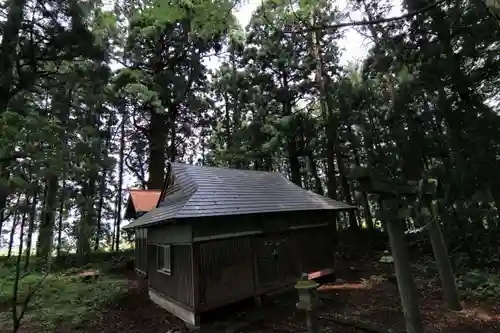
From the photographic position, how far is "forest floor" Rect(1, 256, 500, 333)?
6.16 meters

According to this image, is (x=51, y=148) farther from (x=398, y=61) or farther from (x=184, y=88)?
(x=184, y=88)

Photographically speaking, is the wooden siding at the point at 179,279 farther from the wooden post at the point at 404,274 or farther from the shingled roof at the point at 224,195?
the wooden post at the point at 404,274

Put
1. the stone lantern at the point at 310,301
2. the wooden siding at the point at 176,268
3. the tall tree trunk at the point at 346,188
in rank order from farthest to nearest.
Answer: the tall tree trunk at the point at 346,188, the wooden siding at the point at 176,268, the stone lantern at the point at 310,301

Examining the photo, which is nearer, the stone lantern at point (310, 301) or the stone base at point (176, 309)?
the stone lantern at point (310, 301)

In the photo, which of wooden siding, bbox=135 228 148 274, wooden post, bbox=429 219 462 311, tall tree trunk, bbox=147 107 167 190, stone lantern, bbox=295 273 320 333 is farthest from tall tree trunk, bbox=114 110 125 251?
wooden post, bbox=429 219 462 311

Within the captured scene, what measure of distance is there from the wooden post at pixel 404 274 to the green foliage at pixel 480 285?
5006mm

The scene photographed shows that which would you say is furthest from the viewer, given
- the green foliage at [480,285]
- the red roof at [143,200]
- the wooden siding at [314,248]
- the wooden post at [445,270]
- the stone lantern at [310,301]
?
the red roof at [143,200]

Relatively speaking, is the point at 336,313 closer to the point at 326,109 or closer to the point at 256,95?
the point at 326,109

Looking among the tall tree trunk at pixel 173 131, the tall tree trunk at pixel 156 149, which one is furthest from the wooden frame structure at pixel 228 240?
the tall tree trunk at pixel 173 131

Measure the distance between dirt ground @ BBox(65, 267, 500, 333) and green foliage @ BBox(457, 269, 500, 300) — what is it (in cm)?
58

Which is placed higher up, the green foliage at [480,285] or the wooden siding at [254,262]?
the wooden siding at [254,262]

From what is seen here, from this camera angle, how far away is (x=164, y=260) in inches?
361

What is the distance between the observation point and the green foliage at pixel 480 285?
7.43 metres

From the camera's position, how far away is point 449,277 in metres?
6.71
